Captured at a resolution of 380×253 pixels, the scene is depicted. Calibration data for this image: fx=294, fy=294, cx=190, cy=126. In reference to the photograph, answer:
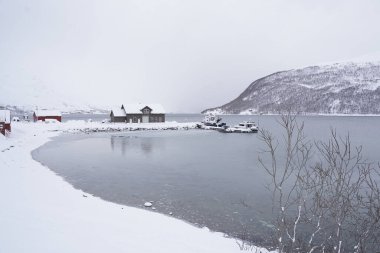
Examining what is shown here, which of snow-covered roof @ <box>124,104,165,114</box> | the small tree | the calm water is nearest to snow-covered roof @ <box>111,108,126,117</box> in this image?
snow-covered roof @ <box>124,104,165,114</box>

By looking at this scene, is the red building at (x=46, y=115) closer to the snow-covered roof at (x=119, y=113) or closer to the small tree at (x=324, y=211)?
the snow-covered roof at (x=119, y=113)

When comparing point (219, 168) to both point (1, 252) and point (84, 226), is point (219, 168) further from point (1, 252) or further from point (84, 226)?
point (1, 252)

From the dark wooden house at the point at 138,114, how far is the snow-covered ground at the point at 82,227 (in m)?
68.8

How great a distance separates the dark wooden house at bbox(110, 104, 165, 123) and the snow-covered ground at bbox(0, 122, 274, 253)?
68.8m

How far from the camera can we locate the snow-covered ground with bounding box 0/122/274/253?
8.20 m

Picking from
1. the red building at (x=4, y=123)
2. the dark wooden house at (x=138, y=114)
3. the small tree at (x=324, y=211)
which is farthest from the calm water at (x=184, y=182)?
the dark wooden house at (x=138, y=114)

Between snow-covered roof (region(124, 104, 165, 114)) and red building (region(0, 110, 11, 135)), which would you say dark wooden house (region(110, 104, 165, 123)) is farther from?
red building (region(0, 110, 11, 135))

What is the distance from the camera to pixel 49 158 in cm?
2984

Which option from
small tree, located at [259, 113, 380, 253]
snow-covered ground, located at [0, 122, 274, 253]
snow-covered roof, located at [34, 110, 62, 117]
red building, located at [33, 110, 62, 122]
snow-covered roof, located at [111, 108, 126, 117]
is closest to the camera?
small tree, located at [259, 113, 380, 253]

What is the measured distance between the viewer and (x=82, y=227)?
10.3 m

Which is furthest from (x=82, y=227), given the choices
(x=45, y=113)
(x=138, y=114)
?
(x=45, y=113)

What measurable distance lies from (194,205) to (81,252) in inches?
338

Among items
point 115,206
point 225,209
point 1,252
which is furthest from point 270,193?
point 1,252

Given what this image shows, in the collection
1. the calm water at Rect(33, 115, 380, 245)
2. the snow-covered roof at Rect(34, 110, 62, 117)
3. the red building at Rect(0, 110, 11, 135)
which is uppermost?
the snow-covered roof at Rect(34, 110, 62, 117)
